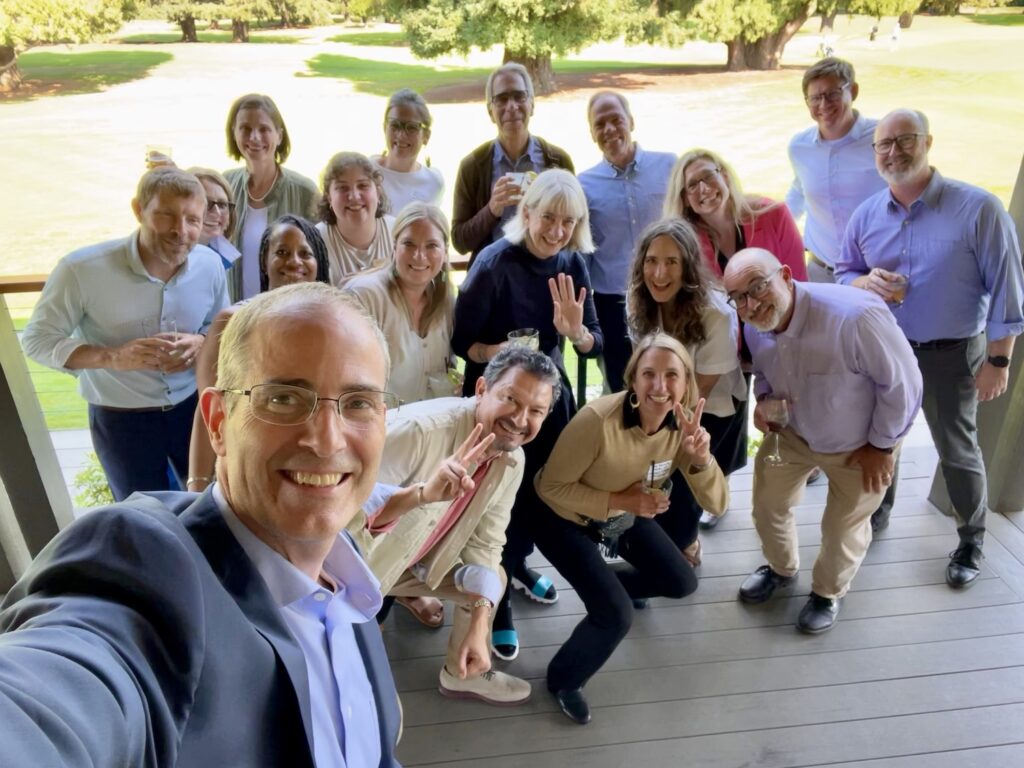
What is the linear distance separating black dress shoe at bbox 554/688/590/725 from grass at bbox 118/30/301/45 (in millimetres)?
4540

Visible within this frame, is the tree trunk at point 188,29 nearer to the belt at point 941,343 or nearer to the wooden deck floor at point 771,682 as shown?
the wooden deck floor at point 771,682

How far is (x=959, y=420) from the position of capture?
294cm

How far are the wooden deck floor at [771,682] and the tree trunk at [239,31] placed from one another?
4045mm

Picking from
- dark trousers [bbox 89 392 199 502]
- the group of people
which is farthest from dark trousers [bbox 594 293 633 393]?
dark trousers [bbox 89 392 199 502]

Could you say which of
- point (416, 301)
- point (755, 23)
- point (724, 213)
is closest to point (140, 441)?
point (416, 301)

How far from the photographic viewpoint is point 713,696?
8.46ft

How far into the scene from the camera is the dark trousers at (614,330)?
10.5 feet

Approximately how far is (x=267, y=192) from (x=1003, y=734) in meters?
3.04

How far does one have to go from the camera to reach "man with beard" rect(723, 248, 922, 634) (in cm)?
251

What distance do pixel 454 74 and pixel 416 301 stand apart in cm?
318

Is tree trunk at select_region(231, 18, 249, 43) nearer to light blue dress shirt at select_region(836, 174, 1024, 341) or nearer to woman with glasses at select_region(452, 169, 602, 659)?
woman with glasses at select_region(452, 169, 602, 659)

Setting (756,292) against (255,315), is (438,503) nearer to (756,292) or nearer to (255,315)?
(756,292)

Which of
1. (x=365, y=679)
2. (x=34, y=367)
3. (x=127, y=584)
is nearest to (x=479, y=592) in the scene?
(x=365, y=679)

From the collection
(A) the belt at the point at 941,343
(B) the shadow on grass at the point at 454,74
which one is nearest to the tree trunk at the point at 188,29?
(B) the shadow on grass at the point at 454,74
